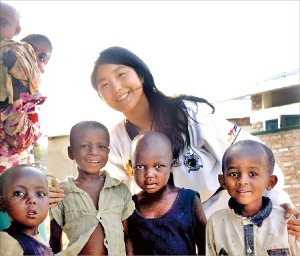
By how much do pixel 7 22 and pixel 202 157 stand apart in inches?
57.8

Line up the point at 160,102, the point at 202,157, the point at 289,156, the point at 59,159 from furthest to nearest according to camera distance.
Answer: the point at 59,159
the point at 289,156
the point at 160,102
the point at 202,157

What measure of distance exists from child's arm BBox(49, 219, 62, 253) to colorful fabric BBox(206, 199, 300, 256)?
729 mm

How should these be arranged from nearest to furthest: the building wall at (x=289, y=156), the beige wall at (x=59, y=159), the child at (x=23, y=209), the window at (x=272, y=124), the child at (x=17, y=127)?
1. the child at (x=23, y=209)
2. the child at (x=17, y=127)
3. the building wall at (x=289, y=156)
4. the window at (x=272, y=124)
5. the beige wall at (x=59, y=159)

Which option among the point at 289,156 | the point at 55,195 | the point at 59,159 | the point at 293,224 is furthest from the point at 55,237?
the point at 59,159

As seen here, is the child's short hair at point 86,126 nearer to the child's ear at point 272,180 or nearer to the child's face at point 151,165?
the child's face at point 151,165

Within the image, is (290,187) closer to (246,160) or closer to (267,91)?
(267,91)

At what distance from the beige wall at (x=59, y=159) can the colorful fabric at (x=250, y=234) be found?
792 cm

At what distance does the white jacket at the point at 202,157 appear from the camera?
288 centimetres

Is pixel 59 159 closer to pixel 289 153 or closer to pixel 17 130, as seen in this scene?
pixel 289 153

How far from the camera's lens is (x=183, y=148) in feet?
9.64

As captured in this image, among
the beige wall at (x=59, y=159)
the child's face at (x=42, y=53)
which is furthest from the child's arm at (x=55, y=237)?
the beige wall at (x=59, y=159)

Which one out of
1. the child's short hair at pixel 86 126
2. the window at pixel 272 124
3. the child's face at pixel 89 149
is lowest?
the child's face at pixel 89 149

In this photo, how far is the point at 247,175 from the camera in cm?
236

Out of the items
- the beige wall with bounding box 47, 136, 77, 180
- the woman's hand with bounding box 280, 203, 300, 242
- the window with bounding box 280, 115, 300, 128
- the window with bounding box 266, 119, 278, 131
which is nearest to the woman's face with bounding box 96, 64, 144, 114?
the woman's hand with bounding box 280, 203, 300, 242
